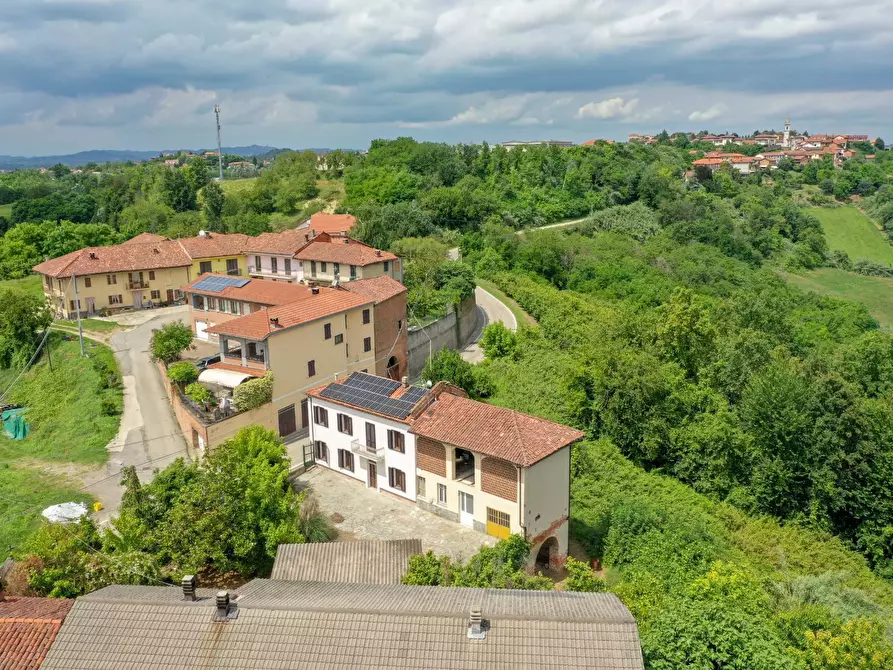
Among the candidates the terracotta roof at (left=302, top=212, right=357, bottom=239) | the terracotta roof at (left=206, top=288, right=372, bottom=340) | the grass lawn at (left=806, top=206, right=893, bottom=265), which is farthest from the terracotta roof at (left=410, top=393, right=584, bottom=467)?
the grass lawn at (left=806, top=206, right=893, bottom=265)

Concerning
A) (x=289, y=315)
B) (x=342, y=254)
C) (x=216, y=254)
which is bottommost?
(x=289, y=315)

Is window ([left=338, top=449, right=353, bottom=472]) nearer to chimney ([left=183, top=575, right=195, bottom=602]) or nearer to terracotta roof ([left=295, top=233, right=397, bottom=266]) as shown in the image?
chimney ([left=183, top=575, right=195, bottom=602])

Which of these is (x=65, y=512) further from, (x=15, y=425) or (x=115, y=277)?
(x=115, y=277)

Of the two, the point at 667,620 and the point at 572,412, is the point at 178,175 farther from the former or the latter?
the point at 667,620

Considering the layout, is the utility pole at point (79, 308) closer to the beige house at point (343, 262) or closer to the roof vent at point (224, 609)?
the beige house at point (343, 262)

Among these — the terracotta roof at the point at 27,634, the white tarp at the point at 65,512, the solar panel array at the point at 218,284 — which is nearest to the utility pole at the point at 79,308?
the solar panel array at the point at 218,284

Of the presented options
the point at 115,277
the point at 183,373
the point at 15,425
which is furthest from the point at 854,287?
the point at 15,425
